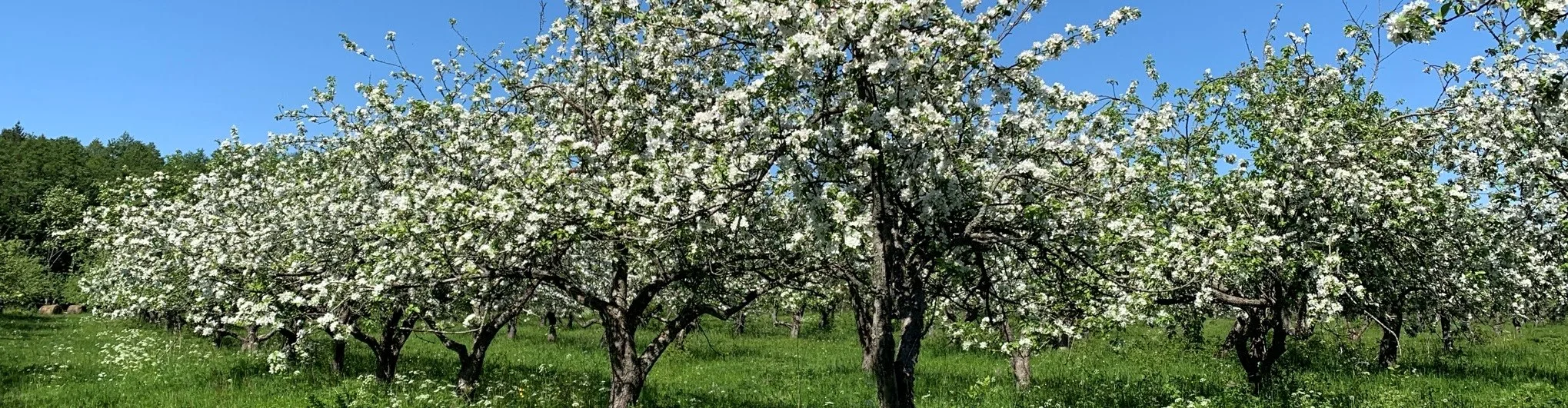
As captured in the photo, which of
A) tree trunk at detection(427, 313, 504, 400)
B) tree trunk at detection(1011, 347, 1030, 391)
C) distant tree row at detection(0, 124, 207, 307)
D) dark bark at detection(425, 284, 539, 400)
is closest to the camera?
dark bark at detection(425, 284, 539, 400)

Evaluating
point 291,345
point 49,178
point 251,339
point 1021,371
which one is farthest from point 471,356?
point 49,178

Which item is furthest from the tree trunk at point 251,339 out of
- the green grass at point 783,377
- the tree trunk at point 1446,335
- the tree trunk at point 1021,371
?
the tree trunk at point 1446,335

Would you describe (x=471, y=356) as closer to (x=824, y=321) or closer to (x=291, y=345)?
(x=291, y=345)

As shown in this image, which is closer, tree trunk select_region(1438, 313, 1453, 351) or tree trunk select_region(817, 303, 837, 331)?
tree trunk select_region(1438, 313, 1453, 351)

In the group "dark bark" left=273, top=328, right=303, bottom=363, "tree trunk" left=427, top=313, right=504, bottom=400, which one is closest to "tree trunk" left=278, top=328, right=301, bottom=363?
"dark bark" left=273, top=328, right=303, bottom=363

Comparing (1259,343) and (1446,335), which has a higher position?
(1446,335)

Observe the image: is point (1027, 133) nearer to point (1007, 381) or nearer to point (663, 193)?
point (663, 193)

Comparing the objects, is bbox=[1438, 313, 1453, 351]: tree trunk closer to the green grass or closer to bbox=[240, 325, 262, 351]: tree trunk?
the green grass

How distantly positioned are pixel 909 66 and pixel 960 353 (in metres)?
22.9

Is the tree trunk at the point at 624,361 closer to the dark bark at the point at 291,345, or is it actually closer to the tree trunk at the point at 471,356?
the tree trunk at the point at 471,356

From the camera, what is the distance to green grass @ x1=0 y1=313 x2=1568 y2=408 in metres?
14.6

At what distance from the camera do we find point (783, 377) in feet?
73.5

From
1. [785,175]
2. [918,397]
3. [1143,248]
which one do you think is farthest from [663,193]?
[918,397]

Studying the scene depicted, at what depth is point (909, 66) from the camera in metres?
6.82
